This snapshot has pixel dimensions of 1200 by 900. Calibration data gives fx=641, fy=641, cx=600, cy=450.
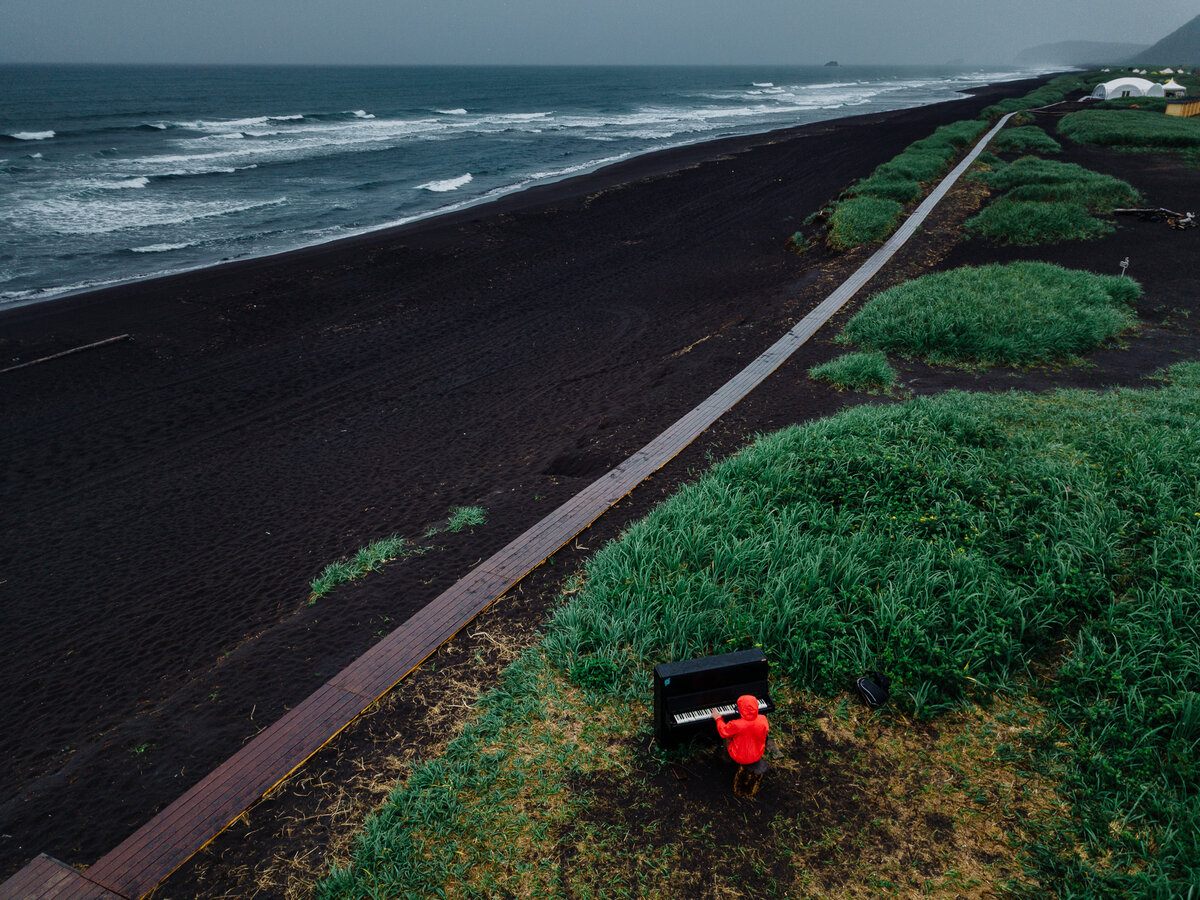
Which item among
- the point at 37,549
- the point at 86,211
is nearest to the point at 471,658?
the point at 37,549

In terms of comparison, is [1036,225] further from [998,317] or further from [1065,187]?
[998,317]

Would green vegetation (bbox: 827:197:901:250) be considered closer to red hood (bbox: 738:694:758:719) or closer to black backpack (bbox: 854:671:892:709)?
black backpack (bbox: 854:671:892:709)

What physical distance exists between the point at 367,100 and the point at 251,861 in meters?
83.9

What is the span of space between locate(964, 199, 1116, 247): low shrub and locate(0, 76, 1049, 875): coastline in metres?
4.55

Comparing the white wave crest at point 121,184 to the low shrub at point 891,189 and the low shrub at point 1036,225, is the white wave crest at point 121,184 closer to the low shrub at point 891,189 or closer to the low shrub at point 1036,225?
the low shrub at point 891,189

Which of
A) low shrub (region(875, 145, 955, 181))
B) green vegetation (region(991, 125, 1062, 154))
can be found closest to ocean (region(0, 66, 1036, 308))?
low shrub (region(875, 145, 955, 181))

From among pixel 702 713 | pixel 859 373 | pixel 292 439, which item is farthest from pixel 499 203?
pixel 702 713

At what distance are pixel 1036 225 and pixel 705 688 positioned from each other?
51.1 ft

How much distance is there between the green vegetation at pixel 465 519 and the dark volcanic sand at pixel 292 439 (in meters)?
0.16

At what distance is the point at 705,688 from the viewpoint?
3566mm

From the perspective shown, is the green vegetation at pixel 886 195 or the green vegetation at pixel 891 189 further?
the green vegetation at pixel 891 189

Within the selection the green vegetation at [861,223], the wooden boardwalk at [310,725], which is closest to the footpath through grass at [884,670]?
the wooden boardwalk at [310,725]

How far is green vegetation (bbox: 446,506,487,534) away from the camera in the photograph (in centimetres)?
657

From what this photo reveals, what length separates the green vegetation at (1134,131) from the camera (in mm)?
24609
